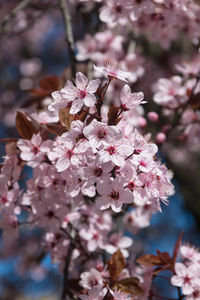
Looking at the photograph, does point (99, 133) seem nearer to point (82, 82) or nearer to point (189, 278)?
point (82, 82)

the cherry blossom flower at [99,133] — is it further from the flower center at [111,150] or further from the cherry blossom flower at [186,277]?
the cherry blossom flower at [186,277]

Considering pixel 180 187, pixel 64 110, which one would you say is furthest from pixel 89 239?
pixel 180 187

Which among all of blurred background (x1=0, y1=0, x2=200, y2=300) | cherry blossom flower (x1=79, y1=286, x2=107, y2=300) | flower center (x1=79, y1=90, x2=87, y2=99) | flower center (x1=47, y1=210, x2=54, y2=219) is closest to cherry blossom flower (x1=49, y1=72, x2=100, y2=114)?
flower center (x1=79, y1=90, x2=87, y2=99)

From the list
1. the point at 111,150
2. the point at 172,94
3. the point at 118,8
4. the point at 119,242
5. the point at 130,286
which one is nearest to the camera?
the point at 111,150

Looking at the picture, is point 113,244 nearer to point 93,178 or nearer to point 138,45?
point 93,178

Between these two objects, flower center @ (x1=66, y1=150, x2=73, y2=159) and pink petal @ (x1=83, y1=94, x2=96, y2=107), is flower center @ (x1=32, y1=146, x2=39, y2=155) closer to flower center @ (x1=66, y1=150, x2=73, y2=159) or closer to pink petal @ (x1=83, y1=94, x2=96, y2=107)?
flower center @ (x1=66, y1=150, x2=73, y2=159)

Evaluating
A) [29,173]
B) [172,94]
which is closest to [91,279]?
[172,94]
